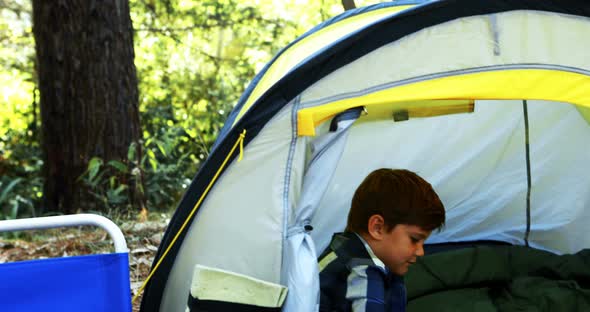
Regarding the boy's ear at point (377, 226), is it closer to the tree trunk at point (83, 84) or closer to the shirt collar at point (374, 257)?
the shirt collar at point (374, 257)

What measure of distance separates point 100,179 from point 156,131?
247 cm

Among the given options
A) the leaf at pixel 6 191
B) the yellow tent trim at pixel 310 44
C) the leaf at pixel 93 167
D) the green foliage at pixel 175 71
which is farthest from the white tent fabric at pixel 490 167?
the leaf at pixel 6 191

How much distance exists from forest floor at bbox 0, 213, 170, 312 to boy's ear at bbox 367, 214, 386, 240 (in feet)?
5.18

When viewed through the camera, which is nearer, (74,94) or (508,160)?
(508,160)

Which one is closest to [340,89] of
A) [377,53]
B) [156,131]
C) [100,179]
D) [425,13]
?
[377,53]

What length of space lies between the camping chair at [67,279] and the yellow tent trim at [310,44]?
2.29 feet

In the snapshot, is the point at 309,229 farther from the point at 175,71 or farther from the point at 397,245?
the point at 175,71

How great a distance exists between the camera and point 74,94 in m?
4.68

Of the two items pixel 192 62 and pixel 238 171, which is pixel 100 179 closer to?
pixel 238 171

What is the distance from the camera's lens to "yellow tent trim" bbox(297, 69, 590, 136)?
2.18m

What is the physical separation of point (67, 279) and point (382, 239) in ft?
3.16

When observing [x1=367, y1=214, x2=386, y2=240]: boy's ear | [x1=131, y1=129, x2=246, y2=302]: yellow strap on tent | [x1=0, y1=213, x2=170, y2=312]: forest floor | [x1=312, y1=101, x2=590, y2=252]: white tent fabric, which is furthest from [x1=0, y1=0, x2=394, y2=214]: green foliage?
[x1=367, y1=214, x2=386, y2=240]: boy's ear

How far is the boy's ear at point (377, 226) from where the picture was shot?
2.25 meters

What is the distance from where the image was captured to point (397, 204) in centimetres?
225
